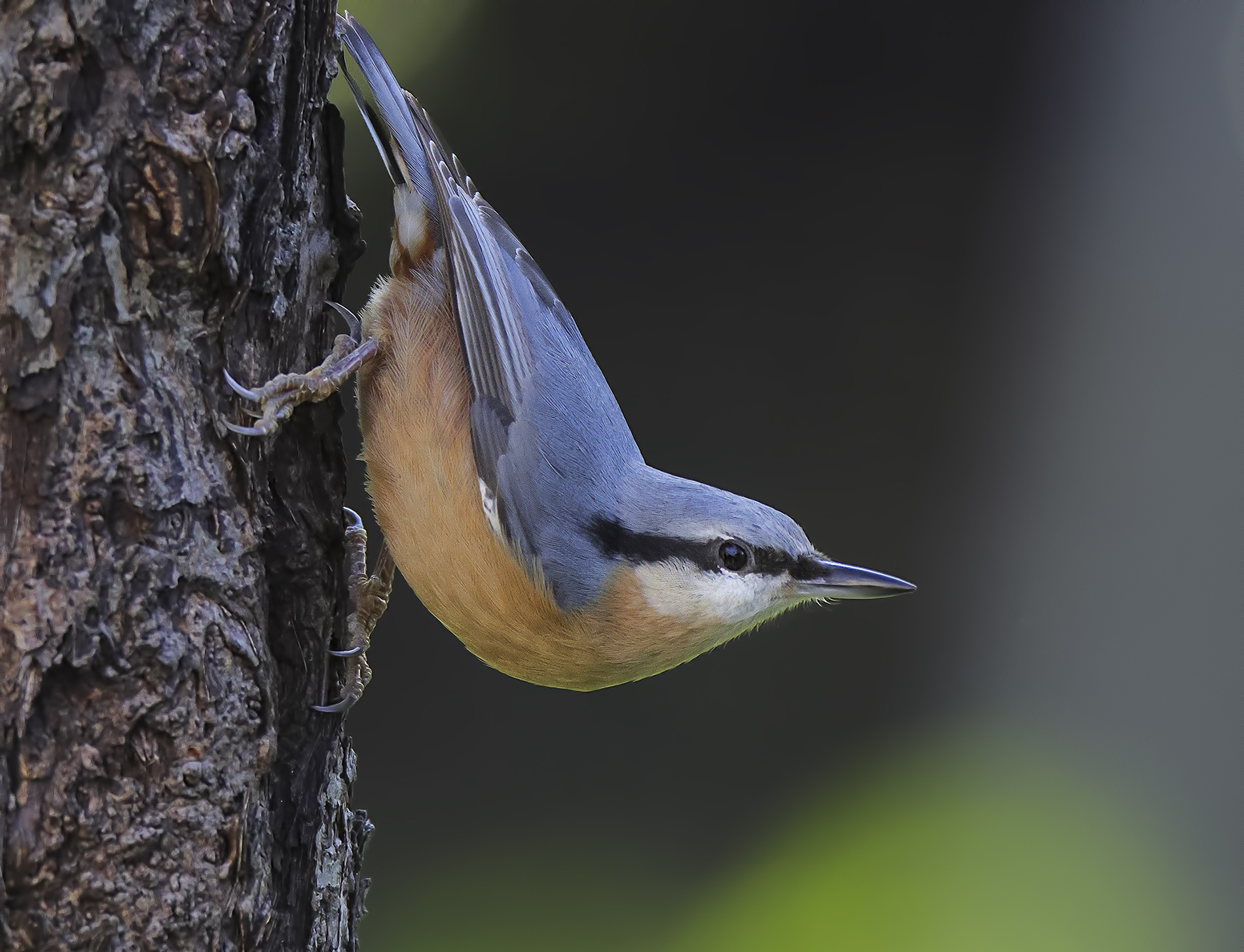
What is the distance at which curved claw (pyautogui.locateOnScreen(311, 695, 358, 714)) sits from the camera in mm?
1645

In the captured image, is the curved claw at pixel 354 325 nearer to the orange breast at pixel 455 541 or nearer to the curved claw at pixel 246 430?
the orange breast at pixel 455 541

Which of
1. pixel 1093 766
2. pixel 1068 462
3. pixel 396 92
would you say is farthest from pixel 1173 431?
pixel 396 92

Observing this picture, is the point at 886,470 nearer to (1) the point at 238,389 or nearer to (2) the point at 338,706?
(2) the point at 338,706

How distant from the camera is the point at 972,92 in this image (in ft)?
10.2

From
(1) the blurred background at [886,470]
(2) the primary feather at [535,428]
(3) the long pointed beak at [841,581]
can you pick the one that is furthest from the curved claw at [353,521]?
(1) the blurred background at [886,470]

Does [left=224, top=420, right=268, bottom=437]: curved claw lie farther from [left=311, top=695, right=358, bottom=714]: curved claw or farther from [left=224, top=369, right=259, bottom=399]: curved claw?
[left=311, top=695, right=358, bottom=714]: curved claw

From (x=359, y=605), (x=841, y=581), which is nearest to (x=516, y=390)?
(x=359, y=605)

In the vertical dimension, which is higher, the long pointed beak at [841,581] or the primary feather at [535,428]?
the primary feather at [535,428]

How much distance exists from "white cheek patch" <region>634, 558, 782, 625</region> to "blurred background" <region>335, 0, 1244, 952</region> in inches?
43.7

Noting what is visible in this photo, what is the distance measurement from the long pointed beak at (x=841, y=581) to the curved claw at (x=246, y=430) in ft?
3.62

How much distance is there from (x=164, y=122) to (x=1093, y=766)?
3303 millimetres

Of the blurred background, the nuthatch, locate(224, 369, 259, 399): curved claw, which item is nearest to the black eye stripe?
the nuthatch

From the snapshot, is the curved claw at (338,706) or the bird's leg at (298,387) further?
the curved claw at (338,706)

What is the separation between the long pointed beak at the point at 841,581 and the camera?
2094 mm
